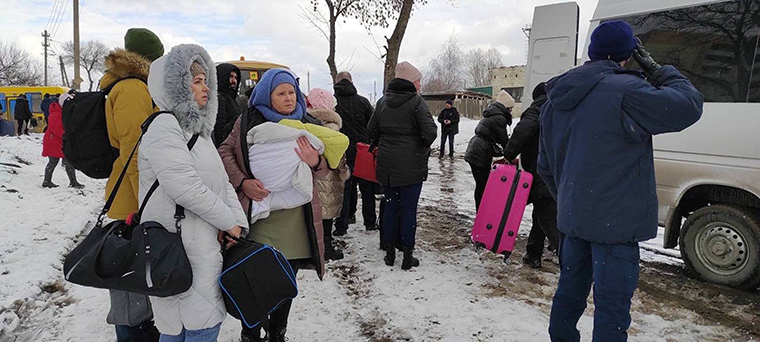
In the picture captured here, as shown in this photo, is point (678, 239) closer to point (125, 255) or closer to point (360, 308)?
point (360, 308)

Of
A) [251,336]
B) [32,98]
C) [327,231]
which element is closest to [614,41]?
[251,336]

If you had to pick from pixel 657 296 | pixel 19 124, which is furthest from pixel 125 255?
pixel 19 124

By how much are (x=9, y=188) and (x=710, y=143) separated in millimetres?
9756

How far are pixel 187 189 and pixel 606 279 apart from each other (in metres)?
2.07

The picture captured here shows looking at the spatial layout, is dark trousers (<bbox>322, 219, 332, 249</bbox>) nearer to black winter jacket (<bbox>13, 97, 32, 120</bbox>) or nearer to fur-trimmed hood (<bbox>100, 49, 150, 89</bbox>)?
fur-trimmed hood (<bbox>100, 49, 150, 89</bbox>)

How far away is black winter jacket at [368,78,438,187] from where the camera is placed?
4383 mm

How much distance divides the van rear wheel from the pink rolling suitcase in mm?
1617

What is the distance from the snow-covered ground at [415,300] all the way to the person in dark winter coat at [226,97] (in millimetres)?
1583

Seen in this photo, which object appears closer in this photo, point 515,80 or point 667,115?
point 667,115

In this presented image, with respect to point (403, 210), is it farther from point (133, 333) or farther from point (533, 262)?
point (133, 333)

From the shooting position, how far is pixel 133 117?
2445 mm

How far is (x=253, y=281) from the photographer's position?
7.18ft

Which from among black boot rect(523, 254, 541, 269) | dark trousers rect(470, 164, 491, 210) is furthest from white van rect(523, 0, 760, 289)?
dark trousers rect(470, 164, 491, 210)

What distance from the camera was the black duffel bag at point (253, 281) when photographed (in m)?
2.15
